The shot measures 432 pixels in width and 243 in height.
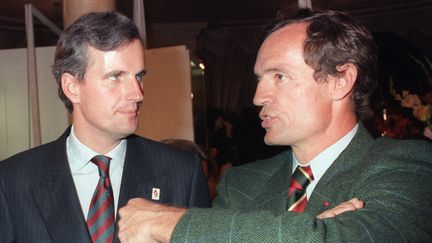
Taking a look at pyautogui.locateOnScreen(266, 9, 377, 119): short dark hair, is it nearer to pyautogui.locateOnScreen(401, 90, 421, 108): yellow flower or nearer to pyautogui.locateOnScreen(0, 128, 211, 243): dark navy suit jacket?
pyautogui.locateOnScreen(0, 128, 211, 243): dark navy suit jacket

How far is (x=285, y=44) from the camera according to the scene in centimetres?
157

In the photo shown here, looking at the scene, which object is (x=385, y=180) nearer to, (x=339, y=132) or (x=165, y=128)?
(x=339, y=132)

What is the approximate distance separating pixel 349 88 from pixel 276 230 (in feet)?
2.45

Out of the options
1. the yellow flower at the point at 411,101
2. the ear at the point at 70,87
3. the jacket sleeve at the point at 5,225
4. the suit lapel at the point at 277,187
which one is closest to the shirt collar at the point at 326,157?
the suit lapel at the point at 277,187

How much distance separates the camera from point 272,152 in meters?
5.84

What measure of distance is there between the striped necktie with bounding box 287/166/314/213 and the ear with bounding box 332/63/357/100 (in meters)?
0.23

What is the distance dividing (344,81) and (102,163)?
793 mm

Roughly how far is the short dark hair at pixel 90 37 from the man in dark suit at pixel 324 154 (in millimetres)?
463

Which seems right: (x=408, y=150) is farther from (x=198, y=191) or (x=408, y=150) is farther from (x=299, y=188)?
(x=198, y=191)

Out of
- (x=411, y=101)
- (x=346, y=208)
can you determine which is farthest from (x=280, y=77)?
(x=411, y=101)

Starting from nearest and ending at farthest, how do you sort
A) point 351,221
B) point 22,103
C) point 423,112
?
1. point 351,221
2. point 423,112
3. point 22,103

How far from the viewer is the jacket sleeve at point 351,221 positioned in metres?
0.96

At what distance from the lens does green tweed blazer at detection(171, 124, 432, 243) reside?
0.97 meters

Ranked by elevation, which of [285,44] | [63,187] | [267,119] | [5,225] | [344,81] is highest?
[285,44]
